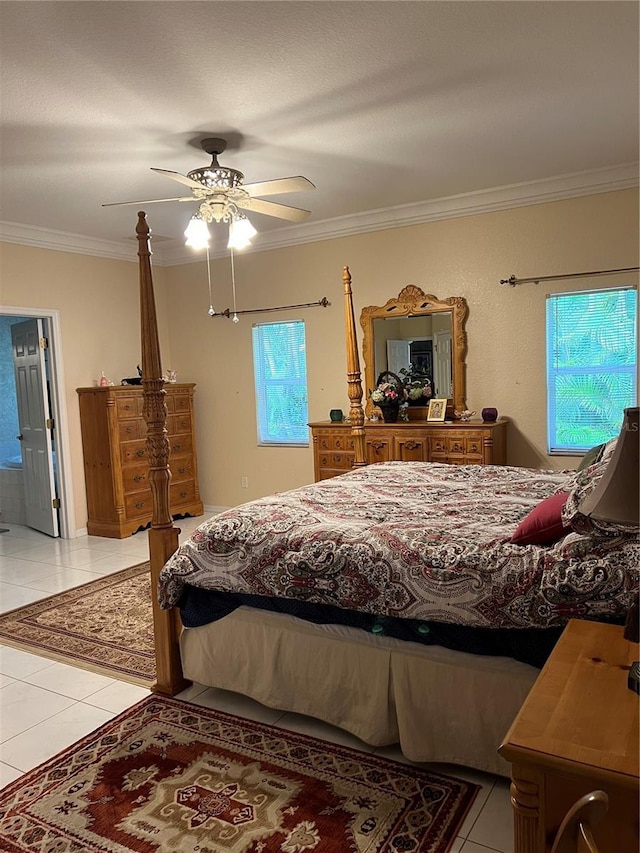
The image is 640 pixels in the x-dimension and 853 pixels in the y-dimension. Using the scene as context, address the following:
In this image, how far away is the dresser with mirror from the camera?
4988 mm

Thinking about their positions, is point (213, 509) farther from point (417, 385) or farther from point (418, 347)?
point (418, 347)

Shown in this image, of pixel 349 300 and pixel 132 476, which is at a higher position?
pixel 349 300

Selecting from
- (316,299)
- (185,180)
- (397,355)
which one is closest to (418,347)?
(397,355)

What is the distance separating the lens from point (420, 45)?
8.87 feet

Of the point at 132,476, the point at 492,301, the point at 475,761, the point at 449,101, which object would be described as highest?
the point at 449,101

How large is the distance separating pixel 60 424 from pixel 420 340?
339cm

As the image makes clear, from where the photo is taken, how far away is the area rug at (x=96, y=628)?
128 inches

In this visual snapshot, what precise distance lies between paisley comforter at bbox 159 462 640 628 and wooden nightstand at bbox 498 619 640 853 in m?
0.51

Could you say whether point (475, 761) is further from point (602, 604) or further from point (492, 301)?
point (492, 301)


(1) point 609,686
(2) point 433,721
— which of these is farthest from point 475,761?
(1) point 609,686

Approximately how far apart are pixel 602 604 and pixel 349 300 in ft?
10.5

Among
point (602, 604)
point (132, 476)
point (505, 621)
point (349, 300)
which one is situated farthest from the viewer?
point (132, 476)

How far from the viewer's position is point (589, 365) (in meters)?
4.80

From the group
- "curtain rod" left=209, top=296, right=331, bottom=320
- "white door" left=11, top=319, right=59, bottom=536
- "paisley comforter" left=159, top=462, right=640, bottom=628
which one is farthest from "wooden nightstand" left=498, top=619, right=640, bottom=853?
"white door" left=11, top=319, right=59, bottom=536
